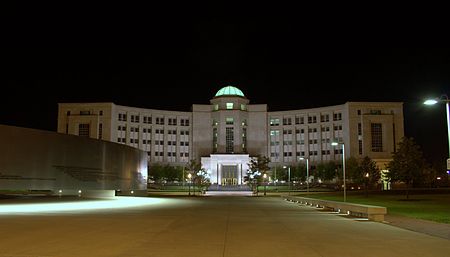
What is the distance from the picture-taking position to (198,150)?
13088 centimetres

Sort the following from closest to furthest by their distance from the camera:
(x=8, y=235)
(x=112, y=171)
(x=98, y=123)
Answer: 1. (x=8, y=235)
2. (x=112, y=171)
3. (x=98, y=123)

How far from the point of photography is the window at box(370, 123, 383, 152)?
385 feet

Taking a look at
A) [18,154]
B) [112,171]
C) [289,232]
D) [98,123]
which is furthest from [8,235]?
[98,123]

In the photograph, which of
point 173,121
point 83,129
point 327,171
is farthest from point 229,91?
point 83,129

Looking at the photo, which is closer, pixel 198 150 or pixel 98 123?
pixel 98 123

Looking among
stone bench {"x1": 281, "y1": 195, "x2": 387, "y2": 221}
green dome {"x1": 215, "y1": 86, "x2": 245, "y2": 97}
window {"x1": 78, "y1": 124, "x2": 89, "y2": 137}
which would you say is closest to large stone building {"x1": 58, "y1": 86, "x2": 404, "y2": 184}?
green dome {"x1": 215, "y1": 86, "x2": 245, "y2": 97}

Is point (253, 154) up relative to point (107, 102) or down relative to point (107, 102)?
down

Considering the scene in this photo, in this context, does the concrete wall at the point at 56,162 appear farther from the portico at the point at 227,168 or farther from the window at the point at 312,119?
the window at the point at 312,119

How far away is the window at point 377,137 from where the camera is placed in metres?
118

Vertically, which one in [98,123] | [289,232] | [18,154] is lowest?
[289,232]

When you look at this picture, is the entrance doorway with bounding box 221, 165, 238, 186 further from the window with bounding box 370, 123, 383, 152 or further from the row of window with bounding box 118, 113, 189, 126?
the window with bounding box 370, 123, 383, 152

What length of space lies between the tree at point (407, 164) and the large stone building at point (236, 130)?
63.6m

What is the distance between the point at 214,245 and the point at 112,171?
3728 cm

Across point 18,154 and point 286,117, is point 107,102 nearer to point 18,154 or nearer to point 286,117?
point 286,117
